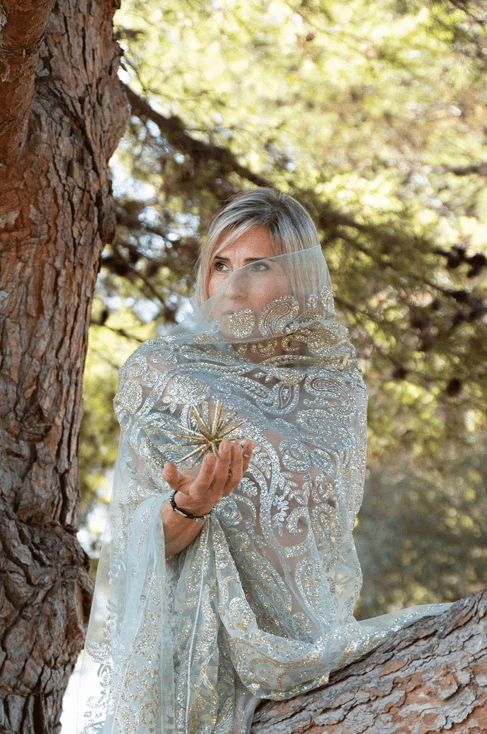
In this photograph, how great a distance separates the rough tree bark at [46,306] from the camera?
1819mm

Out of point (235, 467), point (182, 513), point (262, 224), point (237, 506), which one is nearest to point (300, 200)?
point (262, 224)

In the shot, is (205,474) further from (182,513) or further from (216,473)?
(182,513)

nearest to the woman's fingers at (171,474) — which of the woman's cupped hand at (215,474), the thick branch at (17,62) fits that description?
the woman's cupped hand at (215,474)

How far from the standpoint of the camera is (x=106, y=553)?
69.2 inches

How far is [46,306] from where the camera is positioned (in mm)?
2148

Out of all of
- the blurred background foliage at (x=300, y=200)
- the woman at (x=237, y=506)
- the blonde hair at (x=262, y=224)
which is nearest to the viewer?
the woman at (x=237, y=506)

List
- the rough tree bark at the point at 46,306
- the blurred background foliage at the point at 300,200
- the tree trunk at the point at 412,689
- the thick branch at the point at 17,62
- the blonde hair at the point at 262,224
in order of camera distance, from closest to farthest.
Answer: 1. the tree trunk at the point at 412,689
2. the thick branch at the point at 17,62
3. the rough tree bark at the point at 46,306
4. the blonde hair at the point at 262,224
5. the blurred background foliage at the point at 300,200

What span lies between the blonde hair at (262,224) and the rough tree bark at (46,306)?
382 millimetres

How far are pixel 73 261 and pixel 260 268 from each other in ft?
1.96

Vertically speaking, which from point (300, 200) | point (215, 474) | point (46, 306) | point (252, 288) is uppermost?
point (300, 200)

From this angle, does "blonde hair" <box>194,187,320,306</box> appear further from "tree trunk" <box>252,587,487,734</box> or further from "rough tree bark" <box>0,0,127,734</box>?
"tree trunk" <box>252,587,487,734</box>

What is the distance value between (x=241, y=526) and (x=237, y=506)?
0.04m

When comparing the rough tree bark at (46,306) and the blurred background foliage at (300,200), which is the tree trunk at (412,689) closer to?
the rough tree bark at (46,306)

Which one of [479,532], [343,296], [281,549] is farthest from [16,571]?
[479,532]
